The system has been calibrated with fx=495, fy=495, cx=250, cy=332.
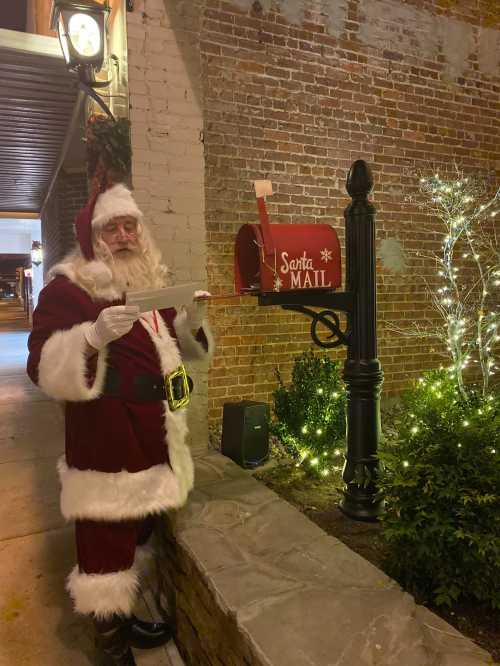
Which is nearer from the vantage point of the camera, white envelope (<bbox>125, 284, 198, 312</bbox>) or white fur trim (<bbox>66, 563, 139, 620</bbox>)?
white envelope (<bbox>125, 284, 198, 312</bbox>)

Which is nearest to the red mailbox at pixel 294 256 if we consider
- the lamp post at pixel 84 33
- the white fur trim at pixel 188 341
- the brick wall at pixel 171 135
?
the white fur trim at pixel 188 341

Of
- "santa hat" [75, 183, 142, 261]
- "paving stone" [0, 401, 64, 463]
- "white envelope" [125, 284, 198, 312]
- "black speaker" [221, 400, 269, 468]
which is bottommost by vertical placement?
"paving stone" [0, 401, 64, 463]

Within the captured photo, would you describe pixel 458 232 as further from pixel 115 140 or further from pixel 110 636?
pixel 110 636

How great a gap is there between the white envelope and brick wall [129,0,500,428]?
6.53ft

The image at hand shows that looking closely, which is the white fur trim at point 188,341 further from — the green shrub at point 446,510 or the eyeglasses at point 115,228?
the green shrub at point 446,510

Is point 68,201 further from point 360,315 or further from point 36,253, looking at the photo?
point 36,253

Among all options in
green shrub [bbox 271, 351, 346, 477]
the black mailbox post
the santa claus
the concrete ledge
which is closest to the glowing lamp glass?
the santa claus

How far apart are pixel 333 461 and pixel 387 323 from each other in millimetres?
1947

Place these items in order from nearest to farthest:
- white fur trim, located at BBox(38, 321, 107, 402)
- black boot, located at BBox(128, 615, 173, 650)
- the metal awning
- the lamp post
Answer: white fur trim, located at BBox(38, 321, 107, 402), black boot, located at BBox(128, 615, 173, 650), the lamp post, the metal awning

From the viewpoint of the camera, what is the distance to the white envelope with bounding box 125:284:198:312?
70.5 inches

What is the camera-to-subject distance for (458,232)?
496 centimetres

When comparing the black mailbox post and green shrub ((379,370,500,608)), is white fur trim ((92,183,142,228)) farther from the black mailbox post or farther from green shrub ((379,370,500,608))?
green shrub ((379,370,500,608))

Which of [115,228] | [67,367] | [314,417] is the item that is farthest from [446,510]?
[115,228]

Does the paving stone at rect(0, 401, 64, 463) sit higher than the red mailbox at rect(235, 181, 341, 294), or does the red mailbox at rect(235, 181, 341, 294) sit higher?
the red mailbox at rect(235, 181, 341, 294)
